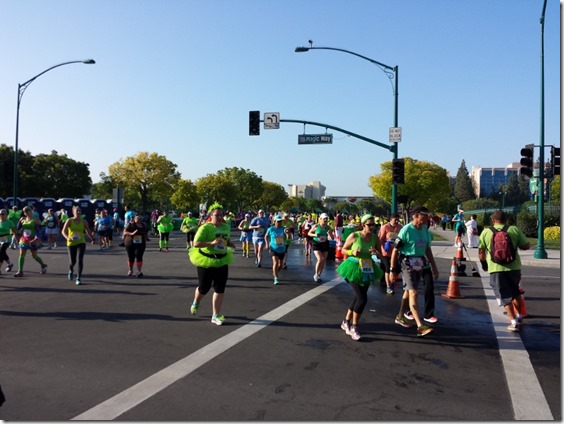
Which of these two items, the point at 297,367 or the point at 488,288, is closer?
the point at 297,367

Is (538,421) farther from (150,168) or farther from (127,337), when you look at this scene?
(150,168)

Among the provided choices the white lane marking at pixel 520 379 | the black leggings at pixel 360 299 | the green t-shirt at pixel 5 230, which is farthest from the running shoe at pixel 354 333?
the green t-shirt at pixel 5 230

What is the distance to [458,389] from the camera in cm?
461

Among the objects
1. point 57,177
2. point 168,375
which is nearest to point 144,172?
point 57,177

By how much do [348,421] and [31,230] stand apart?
10138 millimetres

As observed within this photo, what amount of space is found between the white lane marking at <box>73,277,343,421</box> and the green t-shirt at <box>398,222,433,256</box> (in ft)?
7.52

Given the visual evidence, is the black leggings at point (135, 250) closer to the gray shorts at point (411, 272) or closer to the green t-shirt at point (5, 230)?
the green t-shirt at point (5, 230)

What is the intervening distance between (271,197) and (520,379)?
94.9 meters

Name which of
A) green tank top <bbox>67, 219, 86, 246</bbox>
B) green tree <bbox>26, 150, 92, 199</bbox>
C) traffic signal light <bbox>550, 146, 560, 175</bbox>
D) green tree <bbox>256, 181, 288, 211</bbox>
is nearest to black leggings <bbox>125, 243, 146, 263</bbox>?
green tank top <bbox>67, 219, 86, 246</bbox>

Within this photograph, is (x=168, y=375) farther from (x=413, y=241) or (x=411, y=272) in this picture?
(x=413, y=241)

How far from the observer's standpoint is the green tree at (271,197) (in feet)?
319

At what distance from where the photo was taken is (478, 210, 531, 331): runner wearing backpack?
22.5 ft

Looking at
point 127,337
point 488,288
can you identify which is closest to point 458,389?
point 127,337

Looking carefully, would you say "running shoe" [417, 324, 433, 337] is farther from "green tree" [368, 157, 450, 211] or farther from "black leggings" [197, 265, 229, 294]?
"green tree" [368, 157, 450, 211]
